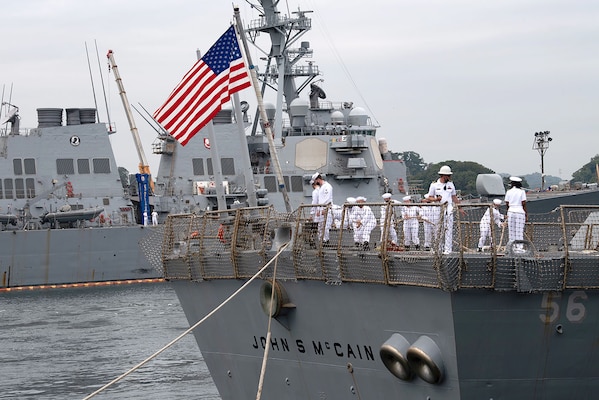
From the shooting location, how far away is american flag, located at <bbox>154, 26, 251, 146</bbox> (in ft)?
60.7

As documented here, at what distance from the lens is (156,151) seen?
190 feet

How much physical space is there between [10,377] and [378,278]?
15.0 metres

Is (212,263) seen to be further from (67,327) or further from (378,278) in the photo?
(67,327)

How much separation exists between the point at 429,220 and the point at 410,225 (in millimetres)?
612

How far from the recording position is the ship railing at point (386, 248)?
12633 mm

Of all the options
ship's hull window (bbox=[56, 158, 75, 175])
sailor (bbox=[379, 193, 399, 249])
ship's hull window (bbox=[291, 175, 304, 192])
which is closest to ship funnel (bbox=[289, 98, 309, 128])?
ship's hull window (bbox=[291, 175, 304, 192])

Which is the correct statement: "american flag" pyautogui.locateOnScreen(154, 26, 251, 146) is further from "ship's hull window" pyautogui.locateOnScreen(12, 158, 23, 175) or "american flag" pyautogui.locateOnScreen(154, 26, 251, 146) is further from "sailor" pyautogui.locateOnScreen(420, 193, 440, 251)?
"ship's hull window" pyautogui.locateOnScreen(12, 158, 23, 175)

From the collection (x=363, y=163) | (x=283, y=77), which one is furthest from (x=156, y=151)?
(x=363, y=163)

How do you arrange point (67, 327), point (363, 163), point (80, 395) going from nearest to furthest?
point (80, 395) < point (67, 327) < point (363, 163)

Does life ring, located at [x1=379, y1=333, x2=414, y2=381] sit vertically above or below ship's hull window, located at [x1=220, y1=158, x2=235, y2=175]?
below

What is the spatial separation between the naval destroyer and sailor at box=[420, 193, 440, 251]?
3cm

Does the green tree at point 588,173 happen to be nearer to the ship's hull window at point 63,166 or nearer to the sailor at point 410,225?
the ship's hull window at point 63,166

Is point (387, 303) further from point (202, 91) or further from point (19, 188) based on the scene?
point (19, 188)

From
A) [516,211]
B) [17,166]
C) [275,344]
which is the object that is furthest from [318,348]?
[17,166]
